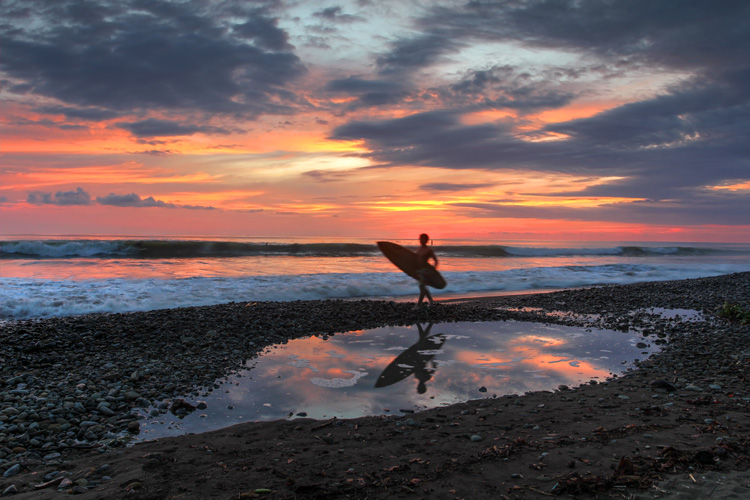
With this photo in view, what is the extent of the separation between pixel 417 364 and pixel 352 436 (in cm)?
343

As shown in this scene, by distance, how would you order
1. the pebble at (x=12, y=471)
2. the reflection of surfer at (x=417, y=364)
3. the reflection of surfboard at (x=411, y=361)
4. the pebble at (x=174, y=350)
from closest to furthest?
the pebble at (x=12, y=471) < the pebble at (x=174, y=350) < the reflection of surfer at (x=417, y=364) < the reflection of surfboard at (x=411, y=361)

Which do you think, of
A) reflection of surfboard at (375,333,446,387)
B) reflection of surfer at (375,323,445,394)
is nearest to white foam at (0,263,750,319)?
reflection of surfboard at (375,333,446,387)

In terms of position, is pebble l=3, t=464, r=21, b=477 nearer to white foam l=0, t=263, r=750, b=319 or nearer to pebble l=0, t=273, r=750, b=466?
pebble l=0, t=273, r=750, b=466

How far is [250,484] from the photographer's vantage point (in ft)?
12.3

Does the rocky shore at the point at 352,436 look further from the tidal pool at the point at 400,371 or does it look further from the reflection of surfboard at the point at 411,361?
the reflection of surfboard at the point at 411,361

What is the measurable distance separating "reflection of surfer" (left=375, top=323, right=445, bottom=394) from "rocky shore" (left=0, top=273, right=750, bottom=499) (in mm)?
1468

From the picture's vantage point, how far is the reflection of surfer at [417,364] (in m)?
7.22

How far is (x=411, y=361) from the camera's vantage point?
8391mm

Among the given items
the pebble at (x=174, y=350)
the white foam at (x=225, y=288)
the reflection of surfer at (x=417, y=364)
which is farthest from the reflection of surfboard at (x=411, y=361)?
the white foam at (x=225, y=288)

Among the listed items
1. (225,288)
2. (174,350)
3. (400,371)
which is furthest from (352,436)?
(225,288)

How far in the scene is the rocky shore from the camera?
3.74 m

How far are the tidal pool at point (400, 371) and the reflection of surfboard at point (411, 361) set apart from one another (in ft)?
0.06

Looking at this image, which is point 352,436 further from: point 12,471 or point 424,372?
point 12,471

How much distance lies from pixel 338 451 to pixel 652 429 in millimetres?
3372
